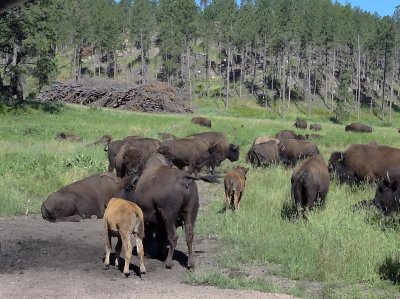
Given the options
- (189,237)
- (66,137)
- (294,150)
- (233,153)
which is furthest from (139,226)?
(66,137)

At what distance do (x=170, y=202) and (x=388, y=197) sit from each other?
5.81m

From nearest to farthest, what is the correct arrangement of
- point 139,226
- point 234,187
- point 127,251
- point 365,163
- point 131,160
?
point 127,251 → point 139,226 → point 234,187 → point 131,160 → point 365,163

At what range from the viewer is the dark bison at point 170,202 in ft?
27.4

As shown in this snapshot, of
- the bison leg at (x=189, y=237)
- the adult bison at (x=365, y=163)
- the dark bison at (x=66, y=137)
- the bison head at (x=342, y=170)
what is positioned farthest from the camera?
the dark bison at (x=66, y=137)

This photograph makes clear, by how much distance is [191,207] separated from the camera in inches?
333

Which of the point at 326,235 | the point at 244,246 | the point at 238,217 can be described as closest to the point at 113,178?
the point at 238,217

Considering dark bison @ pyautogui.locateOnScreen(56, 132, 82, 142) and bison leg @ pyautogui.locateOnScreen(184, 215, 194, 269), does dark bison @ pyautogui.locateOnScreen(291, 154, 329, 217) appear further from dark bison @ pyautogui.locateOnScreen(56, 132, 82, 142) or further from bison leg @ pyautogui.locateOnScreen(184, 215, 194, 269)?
dark bison @ pyautogui.locateOnScreen(56, 132, 82, 142)

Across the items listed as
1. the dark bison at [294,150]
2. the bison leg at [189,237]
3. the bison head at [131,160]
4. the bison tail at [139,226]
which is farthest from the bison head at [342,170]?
the bison tail at [139,226]

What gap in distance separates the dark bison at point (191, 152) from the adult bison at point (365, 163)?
446cm

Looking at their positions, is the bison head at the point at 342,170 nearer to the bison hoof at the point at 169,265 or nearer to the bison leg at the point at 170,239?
the bison leg at the point at 170,239

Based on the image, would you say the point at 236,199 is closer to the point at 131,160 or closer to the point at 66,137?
the point at 131,160

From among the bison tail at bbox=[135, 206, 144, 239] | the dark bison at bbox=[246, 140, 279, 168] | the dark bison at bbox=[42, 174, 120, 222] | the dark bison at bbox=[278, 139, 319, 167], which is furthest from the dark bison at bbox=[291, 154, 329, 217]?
the dark bison at bbox=[278, 139, 319, 167]

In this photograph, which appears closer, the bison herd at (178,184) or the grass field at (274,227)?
the grass field at (274,227)

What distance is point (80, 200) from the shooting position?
12.4 meters
